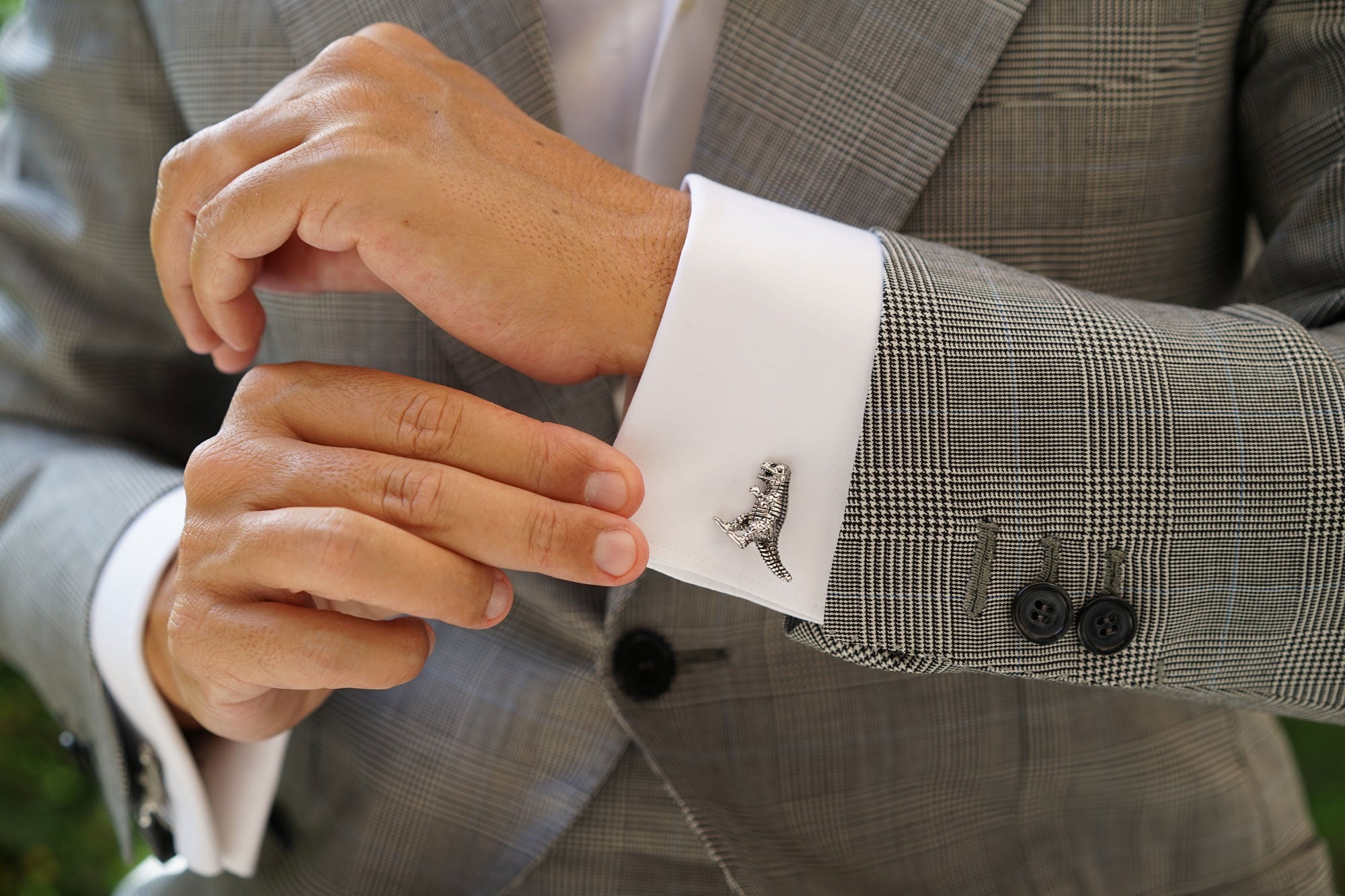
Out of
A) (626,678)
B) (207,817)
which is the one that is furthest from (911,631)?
(207,817)

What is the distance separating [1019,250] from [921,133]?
0.13 metres

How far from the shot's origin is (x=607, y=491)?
1.65 feet

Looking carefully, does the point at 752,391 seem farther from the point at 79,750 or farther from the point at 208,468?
the point at 79,750

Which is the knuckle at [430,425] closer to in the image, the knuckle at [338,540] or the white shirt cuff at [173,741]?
the knuckle at [338,540]

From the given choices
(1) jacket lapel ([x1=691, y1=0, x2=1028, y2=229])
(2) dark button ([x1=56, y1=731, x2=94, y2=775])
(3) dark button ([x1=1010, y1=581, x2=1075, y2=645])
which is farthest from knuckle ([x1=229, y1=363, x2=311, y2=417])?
(2) dark button ([x1=56, y1=731, x2=94, y2=775])

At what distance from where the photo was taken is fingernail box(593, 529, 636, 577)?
49 cm

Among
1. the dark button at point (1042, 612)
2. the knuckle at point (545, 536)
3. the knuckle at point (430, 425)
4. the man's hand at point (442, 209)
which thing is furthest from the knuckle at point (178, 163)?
the dark button at point (1042, 612)

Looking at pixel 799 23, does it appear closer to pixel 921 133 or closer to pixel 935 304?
pixel 921 133

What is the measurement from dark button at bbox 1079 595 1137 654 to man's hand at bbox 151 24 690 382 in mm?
319

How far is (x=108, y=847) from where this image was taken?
153cm

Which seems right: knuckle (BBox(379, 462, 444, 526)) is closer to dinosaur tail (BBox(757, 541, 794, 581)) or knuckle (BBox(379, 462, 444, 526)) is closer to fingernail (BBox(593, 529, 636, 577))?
fingernail (BBox(593, 529, 636, 577))

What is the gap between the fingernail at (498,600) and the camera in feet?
1.73

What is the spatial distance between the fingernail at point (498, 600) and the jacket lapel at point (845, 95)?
36 cm

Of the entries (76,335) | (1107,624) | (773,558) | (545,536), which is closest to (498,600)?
(545,536)
